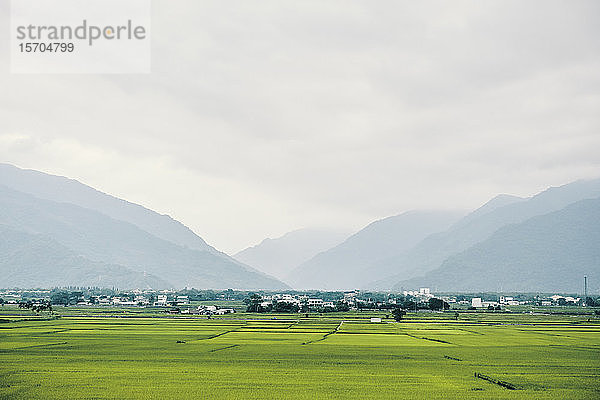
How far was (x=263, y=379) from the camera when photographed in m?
26.0

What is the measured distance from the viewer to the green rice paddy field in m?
23.5

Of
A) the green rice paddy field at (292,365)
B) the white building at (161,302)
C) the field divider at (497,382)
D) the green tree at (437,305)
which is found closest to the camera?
the green rice paddy field at (292,365)

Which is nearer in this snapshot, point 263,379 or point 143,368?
point 263,379

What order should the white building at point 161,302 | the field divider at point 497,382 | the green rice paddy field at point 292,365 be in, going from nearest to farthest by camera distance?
the green rice paddy field at point 292,365
the field divider at point 497,382
the white building at point 161,302

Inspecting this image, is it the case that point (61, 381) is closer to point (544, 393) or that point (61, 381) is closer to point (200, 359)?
point (200, 359)

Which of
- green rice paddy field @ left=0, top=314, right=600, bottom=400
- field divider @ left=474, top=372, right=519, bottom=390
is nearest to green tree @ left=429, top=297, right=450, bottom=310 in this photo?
green rice paddy field @ left=0, top=314, right=600, bottom=400

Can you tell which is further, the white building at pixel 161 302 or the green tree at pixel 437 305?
the white building at pixel 161 302

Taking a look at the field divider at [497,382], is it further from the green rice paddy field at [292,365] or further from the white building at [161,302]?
the white building at [161,302]

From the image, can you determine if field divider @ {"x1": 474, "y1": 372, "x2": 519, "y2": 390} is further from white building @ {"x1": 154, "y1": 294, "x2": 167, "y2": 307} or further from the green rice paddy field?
white building @ {"x1": 154, "y1": 294, "x2": 167, "y2": 307}

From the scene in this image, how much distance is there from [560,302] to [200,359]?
11851 centimetres

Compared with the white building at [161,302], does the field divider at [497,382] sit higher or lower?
higher

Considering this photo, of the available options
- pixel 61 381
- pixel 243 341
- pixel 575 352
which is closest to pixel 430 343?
pixel 575 352

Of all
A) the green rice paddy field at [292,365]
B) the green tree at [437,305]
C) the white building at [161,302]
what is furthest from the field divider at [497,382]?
the white building at [161,302]

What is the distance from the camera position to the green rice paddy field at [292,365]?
23516mm
